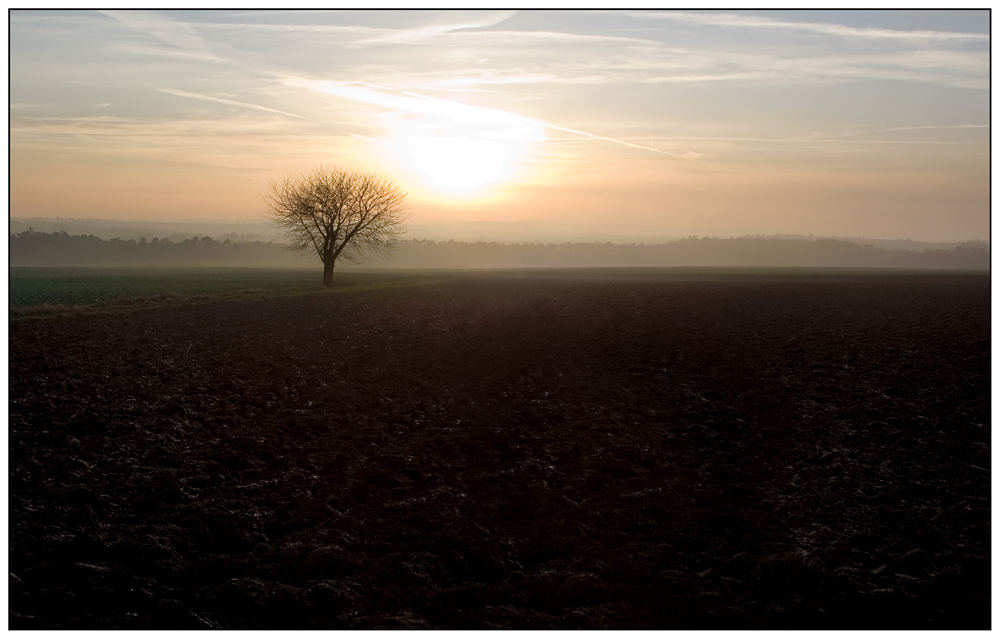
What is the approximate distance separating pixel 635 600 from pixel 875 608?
9.56ft

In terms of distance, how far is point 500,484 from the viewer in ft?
46.9

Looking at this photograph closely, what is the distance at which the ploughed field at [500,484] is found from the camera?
10.3 meters

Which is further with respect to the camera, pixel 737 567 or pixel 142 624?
pixel 737 567

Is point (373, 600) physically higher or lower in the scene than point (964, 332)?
lower

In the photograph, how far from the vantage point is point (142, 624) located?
31.2 ft

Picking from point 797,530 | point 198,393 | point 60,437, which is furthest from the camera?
point 198,393

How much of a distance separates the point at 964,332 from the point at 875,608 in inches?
821

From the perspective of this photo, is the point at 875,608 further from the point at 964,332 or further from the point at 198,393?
the point at 964,332

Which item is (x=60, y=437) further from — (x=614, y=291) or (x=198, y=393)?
(x=614, y=291)

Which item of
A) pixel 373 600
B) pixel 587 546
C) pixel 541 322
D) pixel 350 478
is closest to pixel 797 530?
pixel 587 546

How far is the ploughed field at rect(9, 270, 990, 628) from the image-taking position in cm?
1027

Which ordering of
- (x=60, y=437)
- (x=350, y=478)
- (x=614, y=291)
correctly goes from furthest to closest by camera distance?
(x=614, y=291) < (x=60, y=437) < (x=350, y=478)

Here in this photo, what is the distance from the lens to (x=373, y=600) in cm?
1027

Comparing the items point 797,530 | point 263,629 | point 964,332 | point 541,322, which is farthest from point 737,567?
point 541,322
